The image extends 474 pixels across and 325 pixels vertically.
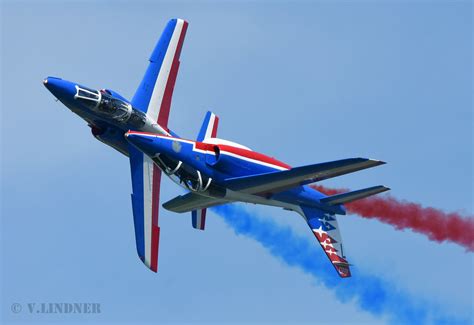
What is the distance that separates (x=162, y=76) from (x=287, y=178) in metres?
7.09

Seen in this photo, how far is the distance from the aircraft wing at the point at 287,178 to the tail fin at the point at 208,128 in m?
4.46

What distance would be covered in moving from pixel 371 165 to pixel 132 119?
947cm

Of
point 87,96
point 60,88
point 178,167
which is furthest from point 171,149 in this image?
point 60,88

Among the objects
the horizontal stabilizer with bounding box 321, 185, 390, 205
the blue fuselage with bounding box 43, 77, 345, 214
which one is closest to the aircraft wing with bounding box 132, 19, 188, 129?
the blue fuselage with bounding box 43, 77, 345, 214

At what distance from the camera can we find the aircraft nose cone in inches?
1804

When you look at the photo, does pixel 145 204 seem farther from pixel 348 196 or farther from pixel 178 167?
pixel 348 196

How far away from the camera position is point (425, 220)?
162ft

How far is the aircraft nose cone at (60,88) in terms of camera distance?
150ft

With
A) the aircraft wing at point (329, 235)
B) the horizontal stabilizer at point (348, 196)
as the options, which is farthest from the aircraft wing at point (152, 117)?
the horizontal stabilizer at point (348, 196)

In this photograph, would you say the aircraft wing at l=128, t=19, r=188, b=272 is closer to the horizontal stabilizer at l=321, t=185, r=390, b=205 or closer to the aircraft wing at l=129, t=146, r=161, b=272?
the aircraft wing at l=129, t=146, r=161, b=272

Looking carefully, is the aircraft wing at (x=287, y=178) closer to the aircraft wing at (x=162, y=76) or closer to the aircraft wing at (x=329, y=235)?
the aircraft wing at (x=329, y=235)

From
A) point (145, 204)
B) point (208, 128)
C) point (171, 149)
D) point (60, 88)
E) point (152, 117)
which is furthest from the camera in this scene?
point (208, 128)

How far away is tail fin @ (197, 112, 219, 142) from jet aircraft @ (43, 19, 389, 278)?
0.28 metres

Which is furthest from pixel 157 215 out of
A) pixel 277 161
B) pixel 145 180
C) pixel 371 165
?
pixel 371 165
